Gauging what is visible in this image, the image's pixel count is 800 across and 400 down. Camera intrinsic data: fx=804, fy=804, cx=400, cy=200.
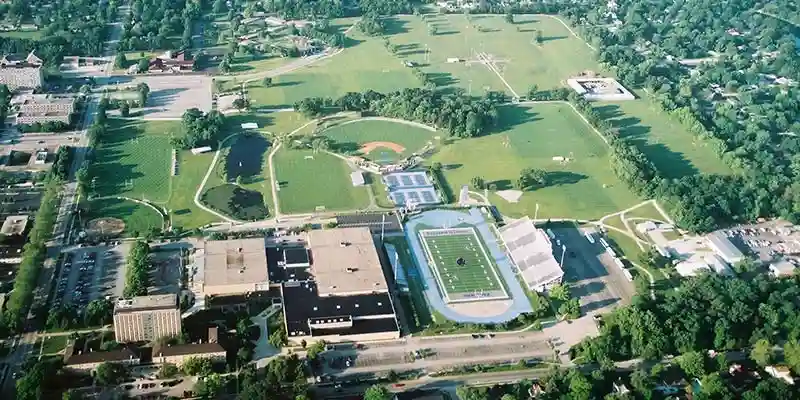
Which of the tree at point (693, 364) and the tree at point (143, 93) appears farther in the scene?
the tree at point (143, 93)

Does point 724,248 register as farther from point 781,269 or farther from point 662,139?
point 662,139

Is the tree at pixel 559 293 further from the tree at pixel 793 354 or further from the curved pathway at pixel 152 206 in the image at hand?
the curved pathway at pixel 152 206

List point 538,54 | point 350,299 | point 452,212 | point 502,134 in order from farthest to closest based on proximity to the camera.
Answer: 1. point 538,54
2. point 502,134
3. point 452,212
4. point 350,299

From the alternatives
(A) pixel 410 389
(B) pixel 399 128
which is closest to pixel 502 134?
(B) pixel 399 128

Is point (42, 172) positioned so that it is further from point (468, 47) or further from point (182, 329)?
point (468, 47)

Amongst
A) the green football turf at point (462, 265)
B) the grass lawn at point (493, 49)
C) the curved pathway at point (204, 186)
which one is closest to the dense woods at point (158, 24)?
the grass lawn at point (493, 49)

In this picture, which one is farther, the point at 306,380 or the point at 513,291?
the point at 513,291
